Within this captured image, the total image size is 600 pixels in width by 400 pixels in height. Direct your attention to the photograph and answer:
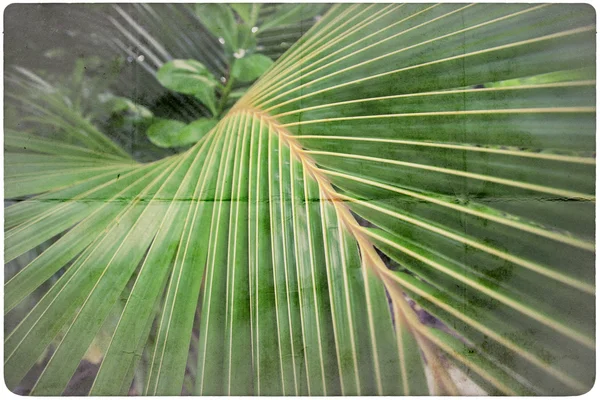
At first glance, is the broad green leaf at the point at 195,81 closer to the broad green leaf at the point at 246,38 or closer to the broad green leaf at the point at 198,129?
the broad green leaf at the point at 198,129

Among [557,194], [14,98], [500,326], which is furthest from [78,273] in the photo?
[557,194]

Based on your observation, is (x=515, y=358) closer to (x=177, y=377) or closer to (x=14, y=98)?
(x=177, y=377)

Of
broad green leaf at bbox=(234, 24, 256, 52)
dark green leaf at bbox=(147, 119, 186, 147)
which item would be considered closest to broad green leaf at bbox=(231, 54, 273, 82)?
broad green leaf at bbox=(234, 24, 256, 52)

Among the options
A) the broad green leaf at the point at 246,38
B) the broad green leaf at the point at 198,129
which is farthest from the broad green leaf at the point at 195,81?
the broad green leaf at the point at 246,38

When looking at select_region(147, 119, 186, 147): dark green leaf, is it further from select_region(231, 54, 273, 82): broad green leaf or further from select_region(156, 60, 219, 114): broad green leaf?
select_region(231, 54, 273, 82): broad green leaf

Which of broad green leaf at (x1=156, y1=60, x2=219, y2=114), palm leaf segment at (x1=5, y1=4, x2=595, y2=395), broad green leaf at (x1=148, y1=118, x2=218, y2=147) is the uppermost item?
broad green leaf at (x1=156, y1=60, x2=219, y2=114)
